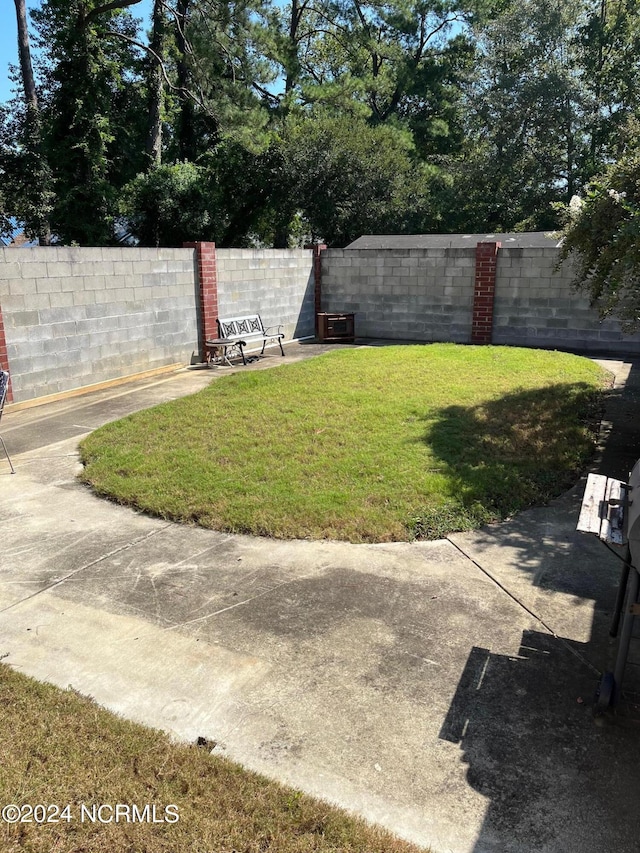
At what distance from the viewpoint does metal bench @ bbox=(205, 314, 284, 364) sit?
1234 cm

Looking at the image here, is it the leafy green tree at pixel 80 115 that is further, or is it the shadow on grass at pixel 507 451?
the leafy green tree at pixel 80 115

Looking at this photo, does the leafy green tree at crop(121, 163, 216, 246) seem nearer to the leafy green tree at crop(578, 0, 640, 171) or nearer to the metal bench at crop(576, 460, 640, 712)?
the leafy green tree at crop(578, 0, 640, 171)

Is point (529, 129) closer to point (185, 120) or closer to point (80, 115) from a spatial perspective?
point (185, 120)

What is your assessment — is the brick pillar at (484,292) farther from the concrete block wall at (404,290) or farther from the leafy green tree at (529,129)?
the leafy green tree at (529,129)

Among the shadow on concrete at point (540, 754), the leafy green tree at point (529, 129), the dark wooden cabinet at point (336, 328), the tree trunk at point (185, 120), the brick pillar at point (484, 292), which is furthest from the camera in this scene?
the leafy green tree at point (529, 129)

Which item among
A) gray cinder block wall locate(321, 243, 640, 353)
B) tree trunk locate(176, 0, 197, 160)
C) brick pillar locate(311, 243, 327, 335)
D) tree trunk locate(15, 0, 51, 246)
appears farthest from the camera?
tree trunk locate(176, 0, 197, 160)

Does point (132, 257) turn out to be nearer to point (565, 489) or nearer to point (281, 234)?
point (565, 489)

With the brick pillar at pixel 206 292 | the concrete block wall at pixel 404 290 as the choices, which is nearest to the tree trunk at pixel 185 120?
the concrete block wall at pixel 404 290

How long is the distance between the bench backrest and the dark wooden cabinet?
1.74m

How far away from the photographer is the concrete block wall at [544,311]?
13461 mm

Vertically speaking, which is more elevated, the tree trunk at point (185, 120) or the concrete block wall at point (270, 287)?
the tree trunk at point (185, 120)

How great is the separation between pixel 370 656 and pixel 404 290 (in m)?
12.5

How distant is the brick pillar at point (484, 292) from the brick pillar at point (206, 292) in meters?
5.61

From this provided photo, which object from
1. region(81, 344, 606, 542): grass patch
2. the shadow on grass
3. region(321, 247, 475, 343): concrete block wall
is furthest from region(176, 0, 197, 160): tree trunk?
the shadow on grass
